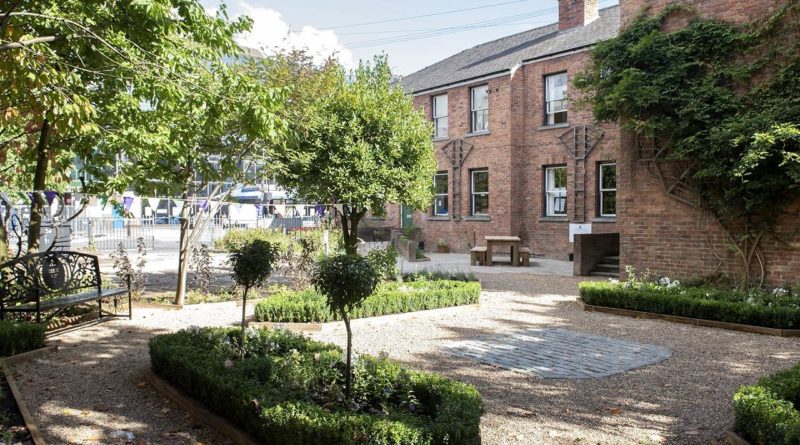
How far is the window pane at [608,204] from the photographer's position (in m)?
19.0

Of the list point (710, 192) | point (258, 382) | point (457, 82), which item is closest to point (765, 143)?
point (710, 192)

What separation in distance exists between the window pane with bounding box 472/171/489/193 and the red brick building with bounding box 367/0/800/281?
0.13 ft

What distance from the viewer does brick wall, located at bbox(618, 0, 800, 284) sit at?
1144 centimetres

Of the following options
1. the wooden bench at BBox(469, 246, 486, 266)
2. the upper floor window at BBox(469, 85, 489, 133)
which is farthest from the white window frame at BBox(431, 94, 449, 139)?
the wooden bench at BBox(469, 246, 486, 266)

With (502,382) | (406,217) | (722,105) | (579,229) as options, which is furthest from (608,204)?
(502,382)

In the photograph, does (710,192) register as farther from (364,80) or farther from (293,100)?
(293,100)

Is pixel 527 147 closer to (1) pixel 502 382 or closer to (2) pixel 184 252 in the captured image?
(2) pixel 184 252

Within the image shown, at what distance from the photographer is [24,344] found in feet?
23.4

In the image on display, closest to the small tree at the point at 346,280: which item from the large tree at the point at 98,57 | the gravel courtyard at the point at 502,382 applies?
the gravel courtyard at the point at 502,382

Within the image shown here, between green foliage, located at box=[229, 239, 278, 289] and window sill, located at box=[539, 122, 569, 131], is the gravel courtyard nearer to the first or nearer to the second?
green foliage, located at box=[229, 239, 278, 289]

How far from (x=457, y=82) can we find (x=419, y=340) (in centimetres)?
1682

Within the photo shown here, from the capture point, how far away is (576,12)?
21.6 metres

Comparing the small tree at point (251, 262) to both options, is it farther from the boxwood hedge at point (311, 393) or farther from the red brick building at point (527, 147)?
the red brick building at point (527, 147)

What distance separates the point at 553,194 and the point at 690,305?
1177 cm
